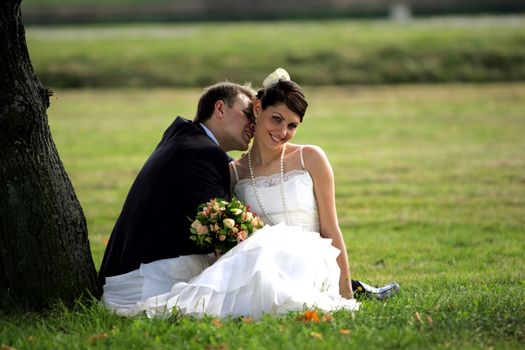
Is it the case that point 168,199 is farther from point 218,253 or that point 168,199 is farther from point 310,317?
point 310,317

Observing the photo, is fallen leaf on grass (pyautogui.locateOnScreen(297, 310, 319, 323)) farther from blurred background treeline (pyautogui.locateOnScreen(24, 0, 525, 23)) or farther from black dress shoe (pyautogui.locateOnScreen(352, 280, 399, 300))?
blurred background treeline (pyautogui.locateOnScreen(24, 0, 525, 23))

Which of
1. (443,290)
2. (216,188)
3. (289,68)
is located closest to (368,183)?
(443,290)

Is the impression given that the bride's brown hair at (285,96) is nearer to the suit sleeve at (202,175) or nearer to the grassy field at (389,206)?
the suit sleeve at (202,175)

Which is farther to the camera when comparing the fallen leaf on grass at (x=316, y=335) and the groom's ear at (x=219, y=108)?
the groom's ear at (x=219, y=108)

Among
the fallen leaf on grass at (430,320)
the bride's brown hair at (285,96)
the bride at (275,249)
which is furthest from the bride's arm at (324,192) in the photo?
the fallen leaf on grass at (430,320)

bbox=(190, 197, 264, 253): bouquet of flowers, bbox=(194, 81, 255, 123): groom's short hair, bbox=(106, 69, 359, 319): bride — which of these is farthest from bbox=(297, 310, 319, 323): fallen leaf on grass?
bbox=(194, 81, 255, 123): groom's short hair

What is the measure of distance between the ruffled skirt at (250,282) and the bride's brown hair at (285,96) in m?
1.06

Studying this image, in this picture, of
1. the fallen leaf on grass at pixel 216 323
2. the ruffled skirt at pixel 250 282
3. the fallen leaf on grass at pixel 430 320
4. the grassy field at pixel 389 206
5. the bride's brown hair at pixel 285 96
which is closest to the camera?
the grassy field at pixel 389 206

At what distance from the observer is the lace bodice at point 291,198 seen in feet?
23.2

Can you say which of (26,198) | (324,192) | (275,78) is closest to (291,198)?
(324,192)

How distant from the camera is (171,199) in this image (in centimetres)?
665

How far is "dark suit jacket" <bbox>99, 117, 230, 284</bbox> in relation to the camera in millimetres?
6602

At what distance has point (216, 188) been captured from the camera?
667 centimetres

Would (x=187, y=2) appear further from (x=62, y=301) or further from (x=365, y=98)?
(x=62, y=301)
